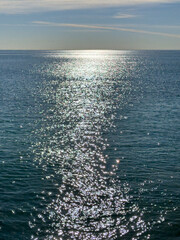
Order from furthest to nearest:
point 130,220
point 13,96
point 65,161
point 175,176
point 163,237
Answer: point 13,96 → point 65,161 → point 175,176 → point 130,220 → point 163,237

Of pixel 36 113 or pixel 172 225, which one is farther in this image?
pixel 36 113

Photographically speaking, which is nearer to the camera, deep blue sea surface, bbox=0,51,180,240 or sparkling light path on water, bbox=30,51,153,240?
sparkling light path on water, bbox=30,51,153,240

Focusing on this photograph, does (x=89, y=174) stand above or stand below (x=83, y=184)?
above

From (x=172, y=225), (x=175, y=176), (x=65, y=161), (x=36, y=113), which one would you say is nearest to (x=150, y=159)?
(x=175, y=176)

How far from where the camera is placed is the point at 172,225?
37969 millimetres

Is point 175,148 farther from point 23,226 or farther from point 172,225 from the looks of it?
point 23,226

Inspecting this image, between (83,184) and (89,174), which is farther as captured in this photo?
(89,174)

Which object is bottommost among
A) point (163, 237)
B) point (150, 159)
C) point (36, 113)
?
point (163, 237)

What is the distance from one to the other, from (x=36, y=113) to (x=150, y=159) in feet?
159

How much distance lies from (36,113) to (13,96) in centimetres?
3550

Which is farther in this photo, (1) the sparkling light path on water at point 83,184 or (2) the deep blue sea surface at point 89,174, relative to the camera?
(2) the deep blue sea surface at point 89,174

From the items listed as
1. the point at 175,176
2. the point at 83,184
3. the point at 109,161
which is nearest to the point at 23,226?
the point at 83,184

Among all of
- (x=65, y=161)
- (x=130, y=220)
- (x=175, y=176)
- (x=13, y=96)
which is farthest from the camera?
(x=13, y=96)

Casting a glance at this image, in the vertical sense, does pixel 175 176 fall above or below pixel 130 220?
above
